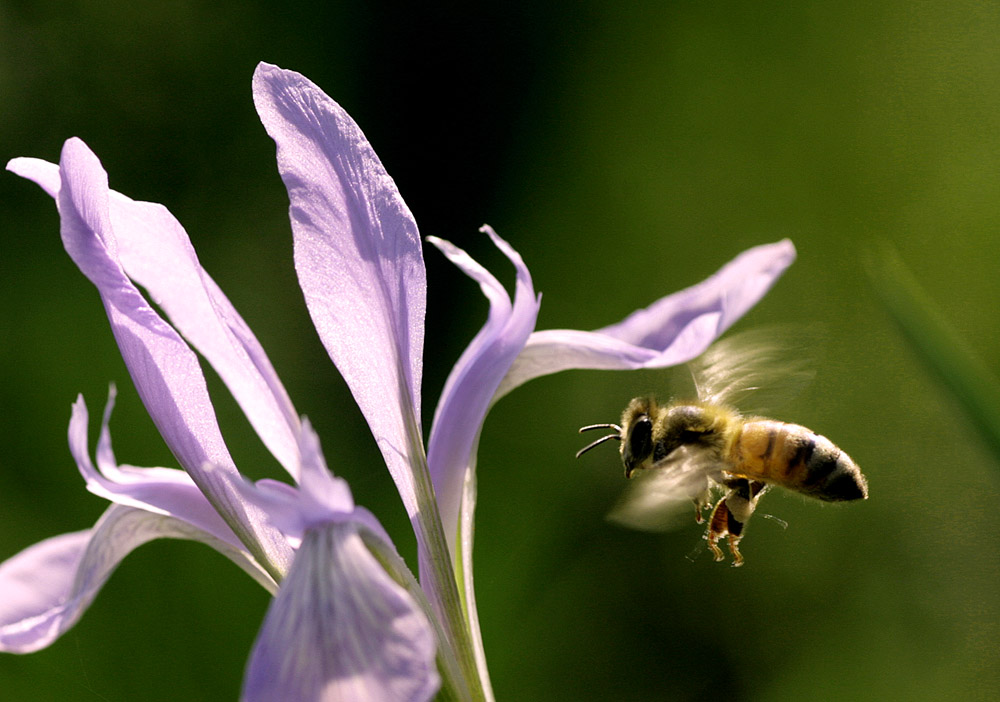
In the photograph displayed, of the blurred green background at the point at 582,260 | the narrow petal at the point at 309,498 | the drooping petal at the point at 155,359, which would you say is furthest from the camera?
the blurred green background at the point at 582,260

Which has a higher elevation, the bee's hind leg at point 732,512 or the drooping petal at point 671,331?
the drooping petal at point 671,331

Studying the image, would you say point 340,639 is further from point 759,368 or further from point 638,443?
point 759,368

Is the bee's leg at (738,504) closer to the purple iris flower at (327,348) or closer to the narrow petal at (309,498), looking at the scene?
the purple iris flower at (327,348)

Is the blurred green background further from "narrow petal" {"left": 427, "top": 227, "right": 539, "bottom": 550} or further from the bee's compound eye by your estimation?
"narrow petal" {"left": 427, "top": 227, "right": 539, "bottom": 550}

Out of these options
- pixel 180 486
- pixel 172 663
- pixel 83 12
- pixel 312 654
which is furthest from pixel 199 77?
pixel 312 654

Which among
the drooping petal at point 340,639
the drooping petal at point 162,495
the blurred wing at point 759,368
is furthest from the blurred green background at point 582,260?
the drooping petal at point 340,639

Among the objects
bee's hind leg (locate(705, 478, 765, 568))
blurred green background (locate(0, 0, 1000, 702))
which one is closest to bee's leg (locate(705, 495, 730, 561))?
bee's hind leg (locate(705, 478, 765, 568))

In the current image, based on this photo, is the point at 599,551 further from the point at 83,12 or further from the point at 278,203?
the point at 83,12
